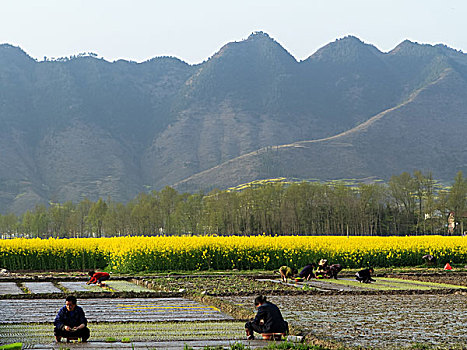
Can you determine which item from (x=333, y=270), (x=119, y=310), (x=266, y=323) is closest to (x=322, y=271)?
(x=333, y=270)

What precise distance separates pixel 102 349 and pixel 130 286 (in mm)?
11833

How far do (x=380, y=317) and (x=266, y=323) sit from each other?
3.60 metres

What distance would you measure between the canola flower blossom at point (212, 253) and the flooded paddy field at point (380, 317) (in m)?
11.4

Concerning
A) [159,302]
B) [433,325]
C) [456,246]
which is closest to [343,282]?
[159,302]

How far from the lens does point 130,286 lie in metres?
20.9

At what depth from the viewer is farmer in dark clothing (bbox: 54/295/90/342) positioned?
9.93 metres

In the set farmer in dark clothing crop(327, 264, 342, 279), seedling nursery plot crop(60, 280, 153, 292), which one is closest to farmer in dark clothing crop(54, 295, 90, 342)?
seedling nursery plot crop(60, 280, 153, 292)

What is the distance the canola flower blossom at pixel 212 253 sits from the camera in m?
28.3

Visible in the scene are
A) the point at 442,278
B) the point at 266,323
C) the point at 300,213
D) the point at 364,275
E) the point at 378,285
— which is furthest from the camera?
the point at 300,213

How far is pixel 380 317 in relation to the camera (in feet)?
42.9

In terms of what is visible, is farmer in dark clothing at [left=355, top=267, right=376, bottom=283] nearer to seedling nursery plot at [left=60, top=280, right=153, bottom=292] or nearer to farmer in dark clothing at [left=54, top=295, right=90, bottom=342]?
seedling nursery plot at [left=60, top=280, right=153, bottom=292]

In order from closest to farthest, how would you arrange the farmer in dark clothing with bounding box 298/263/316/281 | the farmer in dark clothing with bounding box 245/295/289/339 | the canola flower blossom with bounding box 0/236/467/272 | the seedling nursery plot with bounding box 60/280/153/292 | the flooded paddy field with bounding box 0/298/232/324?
1. the farmer in dark clothing with bounding box 245/295/289/339
2. the flooded paddy field with bounding box 0/298/232/324
3. the seedling nursery plot with bounding box 60/280/153/292
4. the farmer in dark clothing with bounding box 298/263/316/281
5. the canola flower blossom with bounding box 0/236/467/272

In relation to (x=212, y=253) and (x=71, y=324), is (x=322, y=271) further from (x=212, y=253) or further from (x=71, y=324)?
(x=71, y=324)

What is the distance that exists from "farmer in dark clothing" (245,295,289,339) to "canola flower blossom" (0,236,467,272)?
17.7 m
